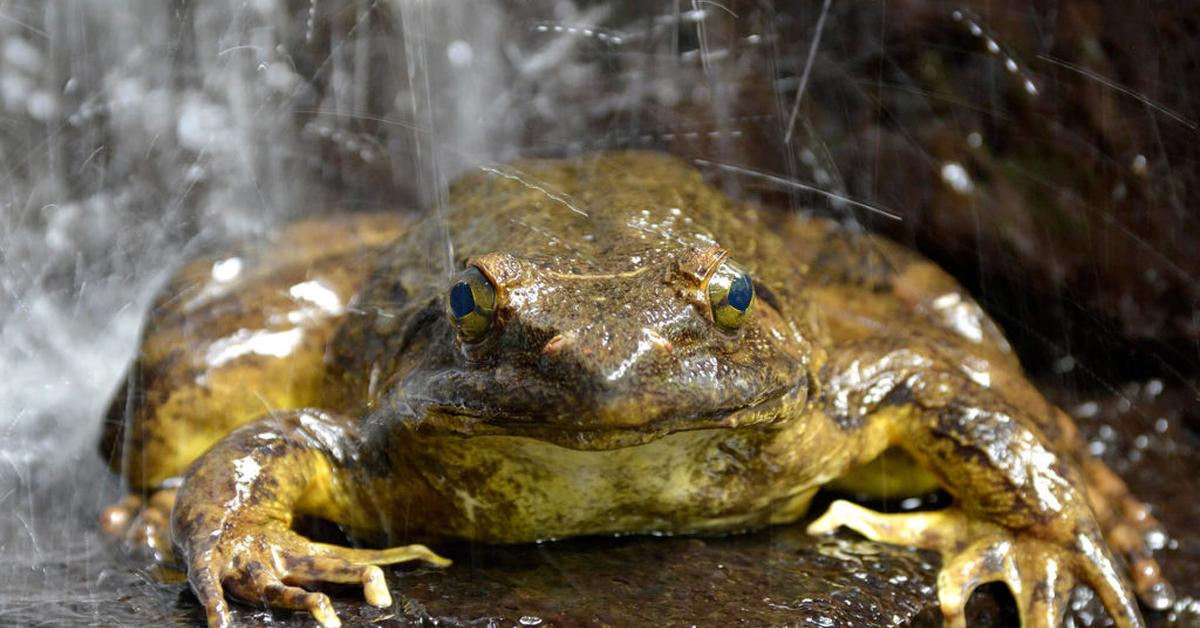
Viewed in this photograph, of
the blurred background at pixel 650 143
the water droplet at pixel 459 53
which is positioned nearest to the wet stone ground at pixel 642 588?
the blurred background at pixel 650 143

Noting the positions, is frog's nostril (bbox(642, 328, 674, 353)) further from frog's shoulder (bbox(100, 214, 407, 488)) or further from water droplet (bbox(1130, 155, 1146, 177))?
water droplet (bbox(1130, 155, 1146, 177))

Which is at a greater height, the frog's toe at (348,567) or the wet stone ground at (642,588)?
the frog's toe at (348,567)

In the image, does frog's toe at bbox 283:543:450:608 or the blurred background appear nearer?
frog's toe at bbox 283:543:450:608

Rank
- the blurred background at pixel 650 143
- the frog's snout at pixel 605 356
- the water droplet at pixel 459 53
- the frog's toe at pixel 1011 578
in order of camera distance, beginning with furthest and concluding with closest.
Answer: the water droplet at pixel 459 53, the blurred background at pixel 650 143, the frog's toe at pixel 1011 578, the frog's snout at pixel 605 356

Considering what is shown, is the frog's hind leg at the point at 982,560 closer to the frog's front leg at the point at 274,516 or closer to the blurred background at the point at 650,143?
the blurred background at the point at 650,143

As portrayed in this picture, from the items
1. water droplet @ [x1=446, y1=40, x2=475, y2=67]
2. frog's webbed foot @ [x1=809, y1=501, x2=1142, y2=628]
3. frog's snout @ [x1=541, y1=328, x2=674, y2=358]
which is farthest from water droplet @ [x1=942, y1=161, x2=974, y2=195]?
frog's snout @ [x1=541, y1=328, x2=674, y2=358]

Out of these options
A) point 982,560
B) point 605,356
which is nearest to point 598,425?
point 605,356
